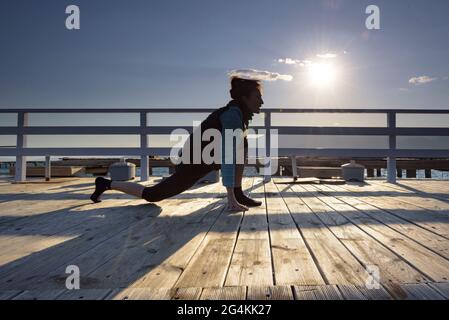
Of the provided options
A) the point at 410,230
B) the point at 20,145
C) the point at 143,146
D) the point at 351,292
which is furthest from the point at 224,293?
the point at 20,145

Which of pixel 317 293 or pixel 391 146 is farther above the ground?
pixel 391 146

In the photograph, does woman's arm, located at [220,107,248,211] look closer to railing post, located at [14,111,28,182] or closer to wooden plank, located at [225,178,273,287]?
wooden plank, located at [225,178,273,287]

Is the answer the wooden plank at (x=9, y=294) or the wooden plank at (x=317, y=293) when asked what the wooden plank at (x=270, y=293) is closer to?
the wooden plank at (x=317, y=293)

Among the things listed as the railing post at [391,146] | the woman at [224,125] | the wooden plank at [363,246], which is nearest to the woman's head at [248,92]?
the woman at [224,125]

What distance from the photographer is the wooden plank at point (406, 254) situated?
1216 mm

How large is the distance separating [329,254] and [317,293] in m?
0.48

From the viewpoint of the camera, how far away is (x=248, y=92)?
2.94 meters

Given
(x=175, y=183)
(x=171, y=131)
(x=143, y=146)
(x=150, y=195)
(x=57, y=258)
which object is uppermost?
(x=171, y=131)

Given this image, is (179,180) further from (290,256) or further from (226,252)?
(290,256)

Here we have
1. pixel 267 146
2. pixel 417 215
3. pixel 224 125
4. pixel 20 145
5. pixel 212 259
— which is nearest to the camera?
pixel 212 259

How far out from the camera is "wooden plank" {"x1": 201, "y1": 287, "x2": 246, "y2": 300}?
1006mm

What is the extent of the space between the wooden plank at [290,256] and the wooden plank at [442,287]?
1.23 ft

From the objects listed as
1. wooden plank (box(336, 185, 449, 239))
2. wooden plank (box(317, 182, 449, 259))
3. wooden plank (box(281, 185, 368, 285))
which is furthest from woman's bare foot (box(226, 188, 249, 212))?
wooden plank (box(336, 185, 449, 239))
